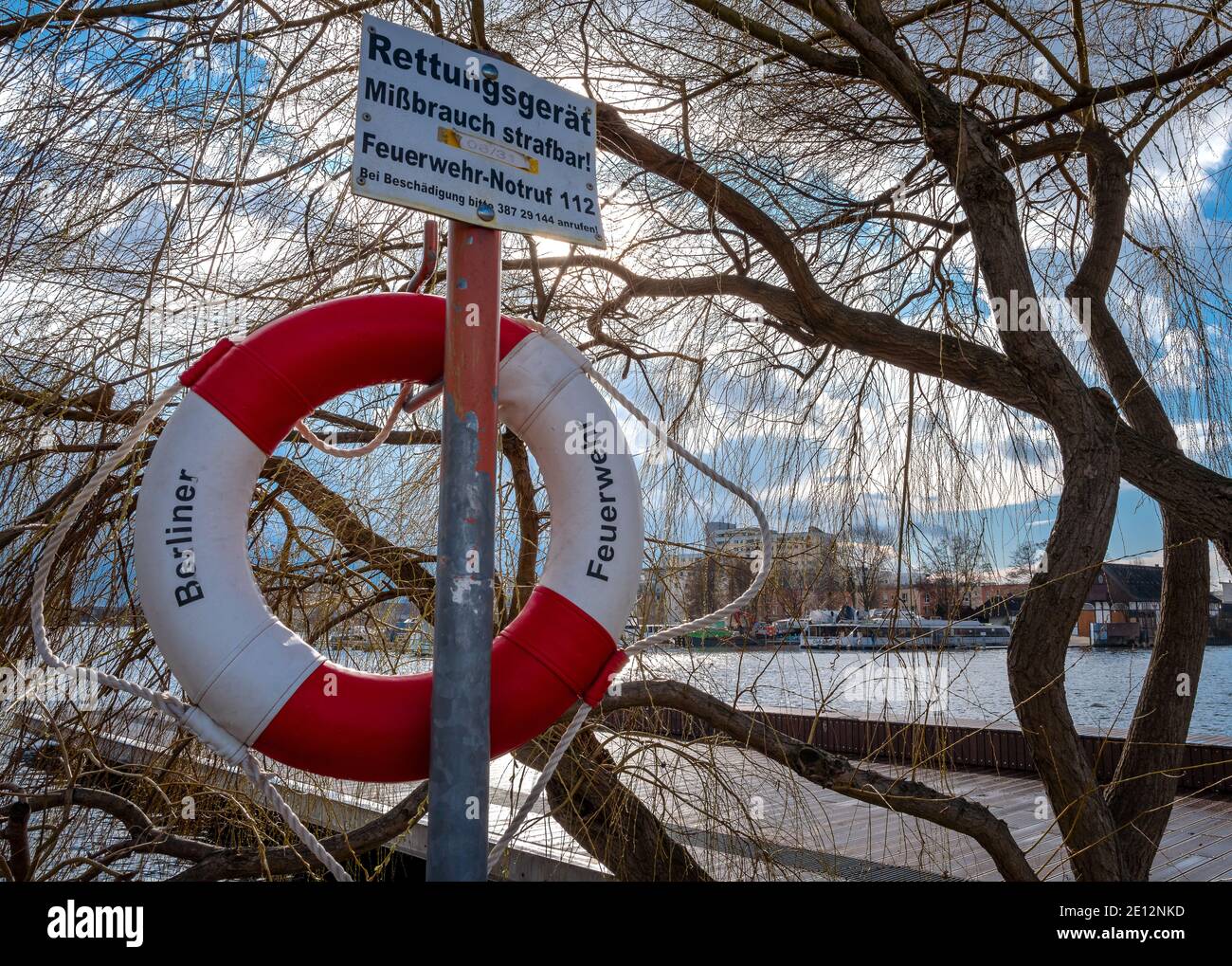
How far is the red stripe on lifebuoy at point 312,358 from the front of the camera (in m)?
1.08

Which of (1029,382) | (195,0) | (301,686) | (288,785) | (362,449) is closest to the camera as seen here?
(301,686)

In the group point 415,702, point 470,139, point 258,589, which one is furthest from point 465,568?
point 470,139

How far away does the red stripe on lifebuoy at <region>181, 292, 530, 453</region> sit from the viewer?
1084mm

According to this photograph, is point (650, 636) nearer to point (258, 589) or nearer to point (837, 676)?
point (258, 589)

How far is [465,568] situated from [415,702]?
20cm

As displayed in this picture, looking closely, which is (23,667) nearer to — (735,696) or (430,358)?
(430,358)

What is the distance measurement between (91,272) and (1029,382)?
224 cm

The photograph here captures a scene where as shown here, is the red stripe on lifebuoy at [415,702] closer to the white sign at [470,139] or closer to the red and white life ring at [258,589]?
the red and white life ring at [258,589]

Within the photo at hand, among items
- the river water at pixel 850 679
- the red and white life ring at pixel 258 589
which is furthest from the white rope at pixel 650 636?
the river water at pixel 850 679

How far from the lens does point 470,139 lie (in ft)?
3.37

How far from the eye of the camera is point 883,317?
2434 mm

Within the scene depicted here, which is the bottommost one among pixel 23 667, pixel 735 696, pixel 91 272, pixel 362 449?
pixel 735 696

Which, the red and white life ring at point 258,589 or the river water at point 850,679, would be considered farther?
the river water at point 850,679
